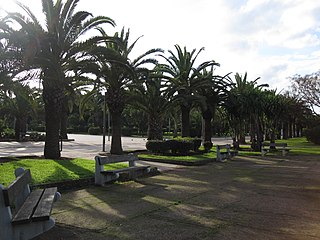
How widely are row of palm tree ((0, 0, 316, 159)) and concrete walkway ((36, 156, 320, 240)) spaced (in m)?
6.14

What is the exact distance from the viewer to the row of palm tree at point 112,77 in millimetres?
13203

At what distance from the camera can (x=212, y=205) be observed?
6836 mm

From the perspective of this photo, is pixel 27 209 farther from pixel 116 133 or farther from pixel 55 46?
pixel 116 133

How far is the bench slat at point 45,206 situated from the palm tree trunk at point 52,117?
8.70 m

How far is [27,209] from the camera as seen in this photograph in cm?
460

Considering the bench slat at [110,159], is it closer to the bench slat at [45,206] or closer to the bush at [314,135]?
the bench slat at [45,206]

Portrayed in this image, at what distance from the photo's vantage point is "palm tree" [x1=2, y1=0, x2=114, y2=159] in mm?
13250

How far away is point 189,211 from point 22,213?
2959 mm

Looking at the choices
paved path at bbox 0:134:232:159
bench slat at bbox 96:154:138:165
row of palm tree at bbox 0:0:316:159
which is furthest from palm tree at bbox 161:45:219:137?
bench slat at bbox 96:154:138:165

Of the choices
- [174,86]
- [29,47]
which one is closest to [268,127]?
[174,86]

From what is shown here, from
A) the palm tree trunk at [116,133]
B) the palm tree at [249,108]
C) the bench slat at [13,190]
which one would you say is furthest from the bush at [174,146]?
the bench slat at [13,190]

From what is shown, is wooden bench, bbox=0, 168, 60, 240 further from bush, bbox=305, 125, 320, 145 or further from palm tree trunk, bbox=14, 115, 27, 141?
bush, bbox=305, 125, 320, 145

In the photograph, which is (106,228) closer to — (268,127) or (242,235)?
(242,235)

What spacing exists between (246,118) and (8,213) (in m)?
25.6
